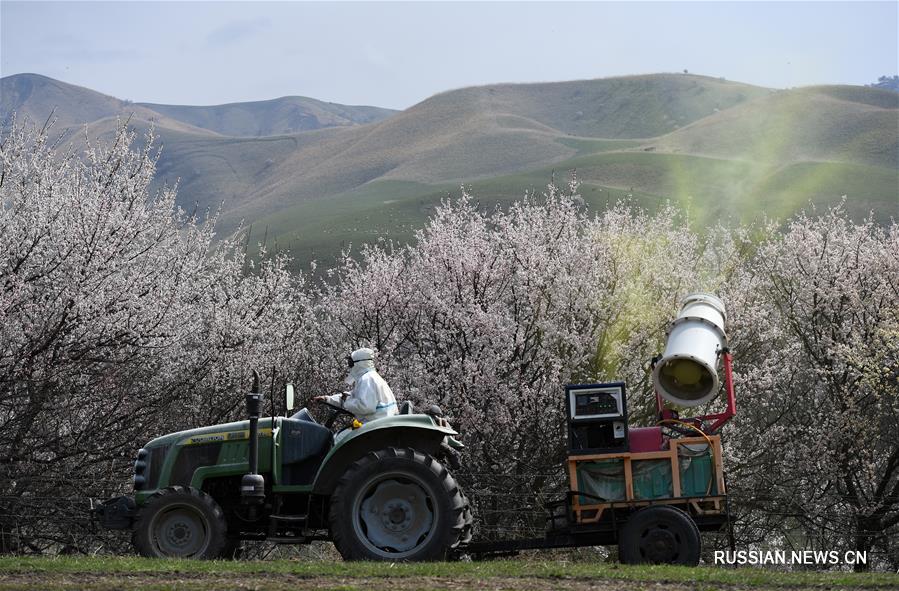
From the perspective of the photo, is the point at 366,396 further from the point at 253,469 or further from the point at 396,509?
the point at 253,469

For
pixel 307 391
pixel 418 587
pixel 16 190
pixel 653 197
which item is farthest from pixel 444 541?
pixel 653 197

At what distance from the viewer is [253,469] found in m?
11.2

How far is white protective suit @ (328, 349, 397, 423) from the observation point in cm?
1156

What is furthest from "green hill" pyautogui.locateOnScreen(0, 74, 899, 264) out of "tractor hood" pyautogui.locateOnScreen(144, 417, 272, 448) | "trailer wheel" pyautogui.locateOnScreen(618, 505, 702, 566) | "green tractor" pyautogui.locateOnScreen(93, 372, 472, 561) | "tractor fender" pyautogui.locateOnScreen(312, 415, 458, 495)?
"trailer wheel" pyautogui.locateOnScreen(618, 505, 702, 566)

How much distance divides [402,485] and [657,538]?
8.98 feet

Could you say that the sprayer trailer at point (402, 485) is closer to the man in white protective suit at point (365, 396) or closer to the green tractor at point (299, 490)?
the green tractor at point (299, 490)

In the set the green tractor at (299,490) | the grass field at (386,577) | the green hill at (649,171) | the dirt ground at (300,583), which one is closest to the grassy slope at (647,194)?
the green hill at (649,171)

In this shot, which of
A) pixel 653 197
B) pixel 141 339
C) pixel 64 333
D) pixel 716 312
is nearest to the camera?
pixel 716 312

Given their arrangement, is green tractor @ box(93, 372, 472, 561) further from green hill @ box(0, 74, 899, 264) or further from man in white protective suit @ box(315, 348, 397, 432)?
green hill @ box(0, 74, 899, 264)

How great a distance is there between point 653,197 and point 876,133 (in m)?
48.9

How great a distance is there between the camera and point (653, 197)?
115438 millimetres

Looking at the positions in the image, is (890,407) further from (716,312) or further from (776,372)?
(716,312)

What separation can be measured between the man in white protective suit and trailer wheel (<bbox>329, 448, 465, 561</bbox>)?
1.71 ft

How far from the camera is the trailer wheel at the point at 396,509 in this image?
36.2 feet
